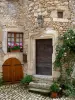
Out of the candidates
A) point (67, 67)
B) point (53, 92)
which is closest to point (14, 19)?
point (67, 67)

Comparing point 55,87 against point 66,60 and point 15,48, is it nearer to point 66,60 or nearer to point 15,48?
point 66,60

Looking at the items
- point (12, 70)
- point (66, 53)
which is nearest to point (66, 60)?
point (66, 53)

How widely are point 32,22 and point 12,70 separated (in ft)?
7.50

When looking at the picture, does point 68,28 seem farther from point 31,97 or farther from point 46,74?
point 31,97

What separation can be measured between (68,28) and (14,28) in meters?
2.43

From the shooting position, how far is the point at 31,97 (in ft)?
20.0

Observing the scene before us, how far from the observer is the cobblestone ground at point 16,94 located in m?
6.02

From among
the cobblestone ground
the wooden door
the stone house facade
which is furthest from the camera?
the wooden door

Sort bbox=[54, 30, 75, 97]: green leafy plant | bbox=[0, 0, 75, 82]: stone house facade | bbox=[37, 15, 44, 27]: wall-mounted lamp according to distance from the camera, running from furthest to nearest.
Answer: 1. bbox=[37, 15, 44, 27]: wall-mounted lamp
2. bbox=[0, 0, 75, 82]: stone house facade
3. bbox=[54, 30, 75, 97]: green leafy plant

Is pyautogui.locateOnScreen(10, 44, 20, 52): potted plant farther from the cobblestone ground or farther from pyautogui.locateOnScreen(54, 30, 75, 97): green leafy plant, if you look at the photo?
pyautogui.locateOnScreen(54, 30, 75, 97): green leafy plant

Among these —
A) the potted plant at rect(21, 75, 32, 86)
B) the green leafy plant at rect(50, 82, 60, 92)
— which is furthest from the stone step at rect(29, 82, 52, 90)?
the potted plant at rect(21, 75, 32, 86)

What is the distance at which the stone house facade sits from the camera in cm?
692

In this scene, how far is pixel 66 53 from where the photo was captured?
6637mm

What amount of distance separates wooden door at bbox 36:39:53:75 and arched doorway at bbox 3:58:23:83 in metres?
0.92
